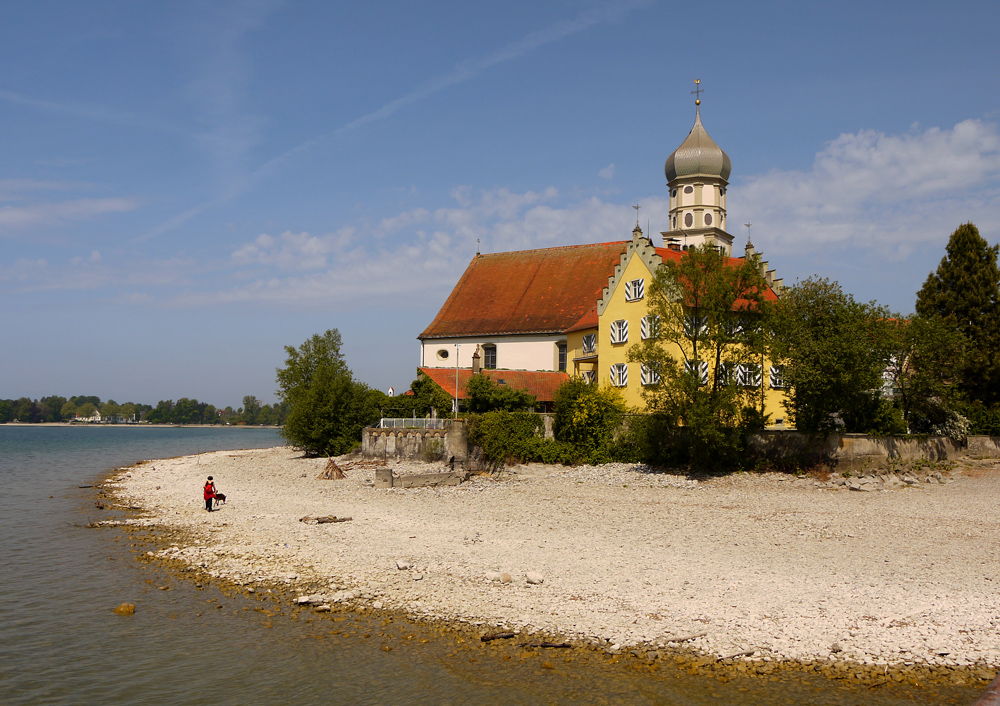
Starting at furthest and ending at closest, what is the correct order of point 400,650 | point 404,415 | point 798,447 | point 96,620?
point 404,415 → point 798,447 → point 96,620 → point 400,650

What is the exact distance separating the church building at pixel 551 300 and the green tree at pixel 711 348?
8690 millimetres

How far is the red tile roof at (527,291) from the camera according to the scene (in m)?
49.8

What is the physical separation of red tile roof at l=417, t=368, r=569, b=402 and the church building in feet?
0.21

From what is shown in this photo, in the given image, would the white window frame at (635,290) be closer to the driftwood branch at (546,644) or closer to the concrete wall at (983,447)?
the concrete wall at (983,447)

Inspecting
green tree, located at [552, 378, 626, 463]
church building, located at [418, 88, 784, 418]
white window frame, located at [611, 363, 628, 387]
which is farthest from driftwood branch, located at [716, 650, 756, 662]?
church building, located at [418, 88, 784, 418]

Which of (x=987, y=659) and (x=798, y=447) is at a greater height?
(x=798, y=447)

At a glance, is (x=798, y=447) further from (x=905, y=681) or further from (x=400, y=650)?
(x=400, y=650)

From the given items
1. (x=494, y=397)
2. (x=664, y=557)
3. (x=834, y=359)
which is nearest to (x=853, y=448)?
(x=834, y=359)

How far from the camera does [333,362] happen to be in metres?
60.5

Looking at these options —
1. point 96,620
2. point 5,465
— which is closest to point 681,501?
point 96,620

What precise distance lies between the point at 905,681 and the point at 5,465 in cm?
6308

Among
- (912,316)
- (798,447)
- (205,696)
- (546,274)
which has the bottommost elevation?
(205,696)

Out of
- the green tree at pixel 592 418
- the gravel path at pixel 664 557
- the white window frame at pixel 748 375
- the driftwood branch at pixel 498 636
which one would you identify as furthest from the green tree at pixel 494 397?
the driftwood branch at pixel 498 636

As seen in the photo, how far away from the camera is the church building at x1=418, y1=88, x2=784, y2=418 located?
4325cm
